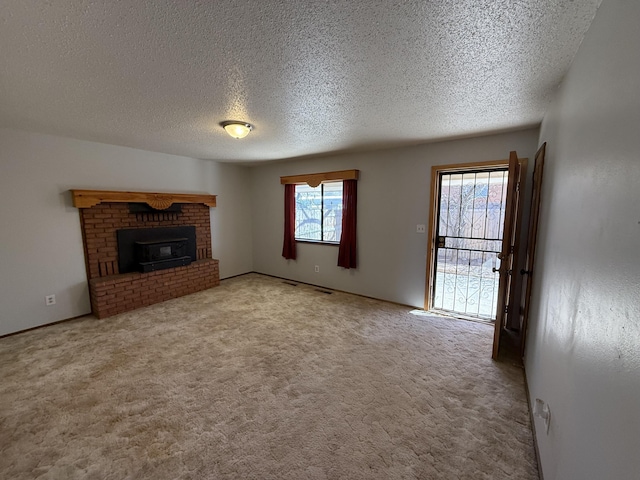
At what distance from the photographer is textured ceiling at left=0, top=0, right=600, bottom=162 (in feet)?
3.89

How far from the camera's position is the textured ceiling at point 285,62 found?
1186mm

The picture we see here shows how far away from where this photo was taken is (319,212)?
489cm

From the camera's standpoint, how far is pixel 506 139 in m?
3.05

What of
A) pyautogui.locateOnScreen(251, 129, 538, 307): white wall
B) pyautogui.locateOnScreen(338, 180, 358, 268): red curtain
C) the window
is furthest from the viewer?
the window

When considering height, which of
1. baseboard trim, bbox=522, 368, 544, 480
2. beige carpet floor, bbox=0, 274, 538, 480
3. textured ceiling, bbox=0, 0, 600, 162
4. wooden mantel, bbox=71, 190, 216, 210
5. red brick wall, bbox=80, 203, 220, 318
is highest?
textured ceiling, bbox=0, 0, 600, 162

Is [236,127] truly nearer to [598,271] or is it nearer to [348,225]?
[348,225]

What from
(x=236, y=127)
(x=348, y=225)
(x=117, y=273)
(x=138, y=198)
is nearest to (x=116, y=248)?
(x=117, y=273)

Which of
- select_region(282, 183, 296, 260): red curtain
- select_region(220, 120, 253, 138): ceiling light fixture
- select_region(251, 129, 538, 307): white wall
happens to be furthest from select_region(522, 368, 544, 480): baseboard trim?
select_region(282, 183, 296, 260): red curtain

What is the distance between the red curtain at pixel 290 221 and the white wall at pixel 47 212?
6.98 ft

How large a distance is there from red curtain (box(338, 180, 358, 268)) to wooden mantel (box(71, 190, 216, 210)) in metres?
2.37

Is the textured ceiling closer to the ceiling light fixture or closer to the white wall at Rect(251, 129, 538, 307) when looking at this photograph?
the ceiling light fixture

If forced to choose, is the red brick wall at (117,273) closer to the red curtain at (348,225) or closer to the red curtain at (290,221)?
the red curtain at (290,221)

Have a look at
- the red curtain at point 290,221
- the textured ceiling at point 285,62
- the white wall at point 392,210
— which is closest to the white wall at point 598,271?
the textured ceiling at point 285,62

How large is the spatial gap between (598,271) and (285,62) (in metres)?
1.77
